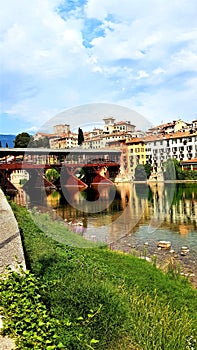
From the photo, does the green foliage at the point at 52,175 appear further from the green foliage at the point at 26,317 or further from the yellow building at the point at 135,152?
the green foliage at the point at 26,317

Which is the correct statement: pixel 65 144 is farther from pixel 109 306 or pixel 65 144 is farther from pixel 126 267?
pixel 109 306

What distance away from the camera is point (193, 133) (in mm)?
52625

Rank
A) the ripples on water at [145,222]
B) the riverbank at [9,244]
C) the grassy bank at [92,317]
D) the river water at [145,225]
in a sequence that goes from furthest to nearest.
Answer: the ripples on water at [145,222] → the river water at [145,225] → the riverbank at [9,244] → the grassy bank at [92,317]

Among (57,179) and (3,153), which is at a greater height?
(3,153)

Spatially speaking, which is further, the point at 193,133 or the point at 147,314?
the point at 193,133

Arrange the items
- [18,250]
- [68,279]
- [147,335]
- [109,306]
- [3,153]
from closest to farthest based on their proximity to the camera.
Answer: [147,335]
[109,306]
[68,279]
[18,250]
[3,153]

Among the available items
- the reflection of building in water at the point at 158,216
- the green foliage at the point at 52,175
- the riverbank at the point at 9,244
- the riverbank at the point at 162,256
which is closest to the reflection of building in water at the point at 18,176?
the green foliage at the point at 52,175

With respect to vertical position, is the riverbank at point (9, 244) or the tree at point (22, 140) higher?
the tree at point (22, 140)

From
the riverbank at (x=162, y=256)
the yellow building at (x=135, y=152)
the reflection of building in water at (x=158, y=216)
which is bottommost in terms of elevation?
the riverbank at (x=162, y=256)

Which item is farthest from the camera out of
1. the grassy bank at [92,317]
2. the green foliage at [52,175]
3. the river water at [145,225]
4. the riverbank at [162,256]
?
the green foliage at [52,175]

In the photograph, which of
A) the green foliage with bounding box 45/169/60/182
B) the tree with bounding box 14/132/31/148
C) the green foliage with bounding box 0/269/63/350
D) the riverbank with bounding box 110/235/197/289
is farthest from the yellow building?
the green foliage with bounding box 0/269/63/350

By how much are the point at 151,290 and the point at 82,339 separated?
124 inches

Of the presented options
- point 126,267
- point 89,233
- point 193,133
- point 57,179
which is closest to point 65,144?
point 57,179

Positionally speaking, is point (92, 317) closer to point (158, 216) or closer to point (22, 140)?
point (158, 216)
